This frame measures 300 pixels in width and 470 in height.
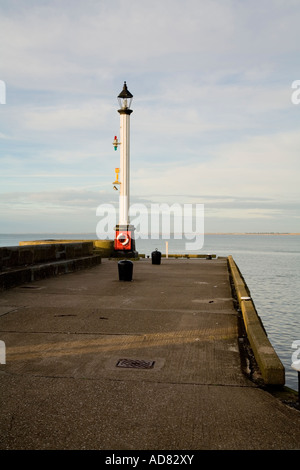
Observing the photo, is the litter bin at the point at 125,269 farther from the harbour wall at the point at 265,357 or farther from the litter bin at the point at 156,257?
the litter bin at the point at 156,257

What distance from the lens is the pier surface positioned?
3988mm

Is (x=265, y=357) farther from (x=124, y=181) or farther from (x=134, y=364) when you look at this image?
(x=124, y=181)

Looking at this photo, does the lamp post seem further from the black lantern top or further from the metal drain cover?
the metal drain cover

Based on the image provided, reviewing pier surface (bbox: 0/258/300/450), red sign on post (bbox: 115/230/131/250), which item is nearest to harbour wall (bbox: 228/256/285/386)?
pier surface (bbox: 0/258/300/450)

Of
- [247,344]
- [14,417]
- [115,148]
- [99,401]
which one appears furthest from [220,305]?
[115,148]

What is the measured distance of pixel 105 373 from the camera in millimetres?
5715

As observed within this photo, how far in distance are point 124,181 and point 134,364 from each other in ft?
72.3

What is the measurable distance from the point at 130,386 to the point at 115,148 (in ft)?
76.7

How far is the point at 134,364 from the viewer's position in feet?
20.0

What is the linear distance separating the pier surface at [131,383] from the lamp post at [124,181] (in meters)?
16.9

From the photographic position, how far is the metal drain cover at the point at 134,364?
19.6 ft

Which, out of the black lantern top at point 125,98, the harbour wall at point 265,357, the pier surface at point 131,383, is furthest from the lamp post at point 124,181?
the harbour wall at point 265,357

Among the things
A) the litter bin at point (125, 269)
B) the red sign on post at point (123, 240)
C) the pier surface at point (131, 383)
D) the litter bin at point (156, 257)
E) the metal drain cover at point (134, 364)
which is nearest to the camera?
the pier surface at point (131, 383)
